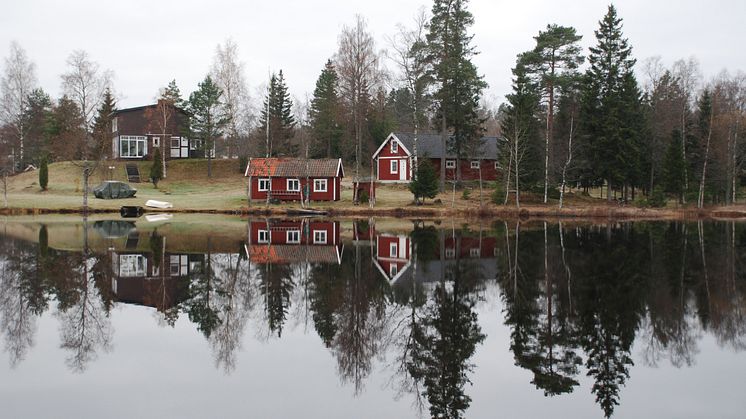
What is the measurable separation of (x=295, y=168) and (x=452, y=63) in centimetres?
1481

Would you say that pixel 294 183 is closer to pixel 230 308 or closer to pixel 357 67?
pixel 357 67

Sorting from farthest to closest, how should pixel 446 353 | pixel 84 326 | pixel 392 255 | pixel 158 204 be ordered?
pixel 158 204 < pixel 392 255 < pixel 84 326 < pixel 446 353

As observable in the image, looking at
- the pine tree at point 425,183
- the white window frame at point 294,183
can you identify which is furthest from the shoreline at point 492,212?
the white window frame at point 294,183

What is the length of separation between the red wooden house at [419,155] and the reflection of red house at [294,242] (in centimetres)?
1979

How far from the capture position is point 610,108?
46.1m

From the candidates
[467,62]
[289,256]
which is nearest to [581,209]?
[467,62]

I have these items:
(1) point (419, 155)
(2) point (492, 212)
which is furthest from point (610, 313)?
(1) point (419, 155)

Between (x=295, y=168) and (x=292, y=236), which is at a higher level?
(x=295, y=168)

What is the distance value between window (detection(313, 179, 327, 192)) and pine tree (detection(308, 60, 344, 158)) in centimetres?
1625

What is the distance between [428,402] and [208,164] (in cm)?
5739

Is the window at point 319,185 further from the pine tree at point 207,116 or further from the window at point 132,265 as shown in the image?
the window at point 132,265

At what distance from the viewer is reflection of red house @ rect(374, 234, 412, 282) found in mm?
19672

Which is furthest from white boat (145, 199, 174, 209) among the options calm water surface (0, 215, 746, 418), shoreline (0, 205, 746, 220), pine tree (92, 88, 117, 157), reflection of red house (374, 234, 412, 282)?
reflection of red house (374, 234, 412, 282)

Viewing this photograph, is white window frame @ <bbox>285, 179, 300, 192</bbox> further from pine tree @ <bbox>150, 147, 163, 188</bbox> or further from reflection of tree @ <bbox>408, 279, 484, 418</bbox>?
reflection of tree @ <bbox>408, 279, 484, 418</bbox>
